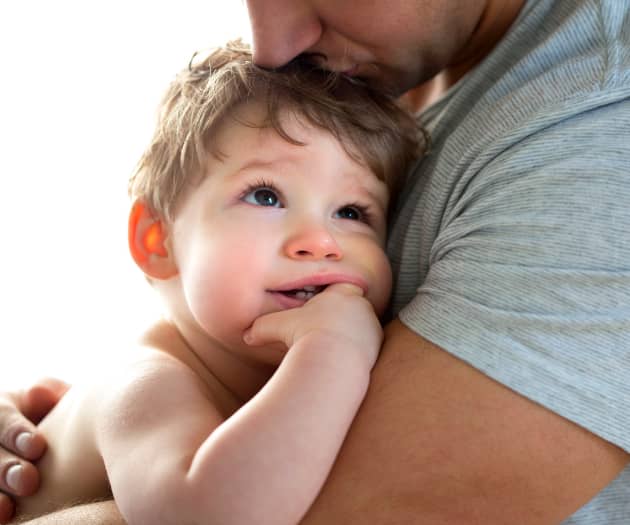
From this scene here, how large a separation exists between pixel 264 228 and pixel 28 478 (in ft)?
1.99

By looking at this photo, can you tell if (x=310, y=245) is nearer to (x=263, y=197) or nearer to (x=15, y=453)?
(x=263, y=197)

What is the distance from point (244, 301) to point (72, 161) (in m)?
1.22

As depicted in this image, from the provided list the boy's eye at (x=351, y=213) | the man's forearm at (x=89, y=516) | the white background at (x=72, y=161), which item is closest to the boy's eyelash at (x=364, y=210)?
the boy's eye at (x=351, y=213)

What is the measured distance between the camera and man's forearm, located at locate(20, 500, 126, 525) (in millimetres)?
1082

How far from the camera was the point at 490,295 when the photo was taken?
0.96m

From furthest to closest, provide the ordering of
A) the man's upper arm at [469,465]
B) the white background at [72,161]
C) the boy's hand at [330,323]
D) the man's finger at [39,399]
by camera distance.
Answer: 1. the white background at [72,161]
2. the man's finger at [39,399]
3. the boy's hand at [330,323]
4. the man's upper arm at [469,465]

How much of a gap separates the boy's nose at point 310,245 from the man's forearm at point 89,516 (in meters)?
0.44

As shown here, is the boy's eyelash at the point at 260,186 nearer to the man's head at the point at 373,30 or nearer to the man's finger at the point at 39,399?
the man's head at the point at 373,30

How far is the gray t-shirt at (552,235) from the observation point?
899 millimetres

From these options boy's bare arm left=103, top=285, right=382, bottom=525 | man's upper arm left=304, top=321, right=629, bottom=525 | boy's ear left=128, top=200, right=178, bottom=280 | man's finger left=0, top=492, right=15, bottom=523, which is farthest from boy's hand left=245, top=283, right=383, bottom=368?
man's finger left=0, top=492, right=15, bottom=523

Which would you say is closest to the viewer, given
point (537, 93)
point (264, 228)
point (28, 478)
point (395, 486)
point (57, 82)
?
point (395, 486)

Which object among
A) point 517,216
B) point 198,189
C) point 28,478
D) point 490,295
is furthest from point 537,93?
point 28,478

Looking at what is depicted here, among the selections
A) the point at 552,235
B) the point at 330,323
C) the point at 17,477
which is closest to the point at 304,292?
the point at 330,323

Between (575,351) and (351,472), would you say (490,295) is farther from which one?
(351,472)
